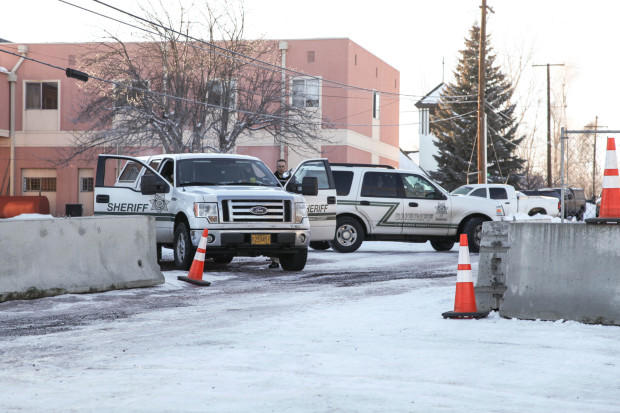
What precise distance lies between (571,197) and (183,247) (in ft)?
115

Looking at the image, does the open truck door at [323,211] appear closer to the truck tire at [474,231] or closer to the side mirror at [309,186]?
the side mirror at [309,186]

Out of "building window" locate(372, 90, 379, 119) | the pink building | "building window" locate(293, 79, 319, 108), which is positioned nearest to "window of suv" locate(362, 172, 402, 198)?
"building window" locate(293, 79, 319, 108)

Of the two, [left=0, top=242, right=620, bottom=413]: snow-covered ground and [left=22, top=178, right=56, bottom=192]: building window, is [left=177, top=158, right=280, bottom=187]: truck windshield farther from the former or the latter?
[left=22, top=178, right=56, bottom=192]: building window

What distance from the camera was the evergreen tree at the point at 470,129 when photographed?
58.5 m

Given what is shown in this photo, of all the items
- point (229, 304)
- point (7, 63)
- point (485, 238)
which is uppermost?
point (7, 63)

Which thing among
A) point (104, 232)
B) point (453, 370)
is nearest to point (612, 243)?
point (453, 370)

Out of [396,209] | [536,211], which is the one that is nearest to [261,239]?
[396,209]

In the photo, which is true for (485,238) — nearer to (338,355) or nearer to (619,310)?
(619,310)

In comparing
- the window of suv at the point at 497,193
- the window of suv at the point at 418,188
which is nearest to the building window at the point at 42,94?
the window of suv at the point at 497,193

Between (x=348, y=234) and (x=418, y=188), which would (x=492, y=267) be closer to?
(x=348, y=234)

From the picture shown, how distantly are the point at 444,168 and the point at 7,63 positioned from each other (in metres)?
26.8

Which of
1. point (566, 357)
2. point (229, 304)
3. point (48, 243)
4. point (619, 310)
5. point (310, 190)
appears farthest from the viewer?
point (310, 190)

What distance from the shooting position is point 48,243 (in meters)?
11.7

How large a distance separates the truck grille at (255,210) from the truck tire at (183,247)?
744 mm
